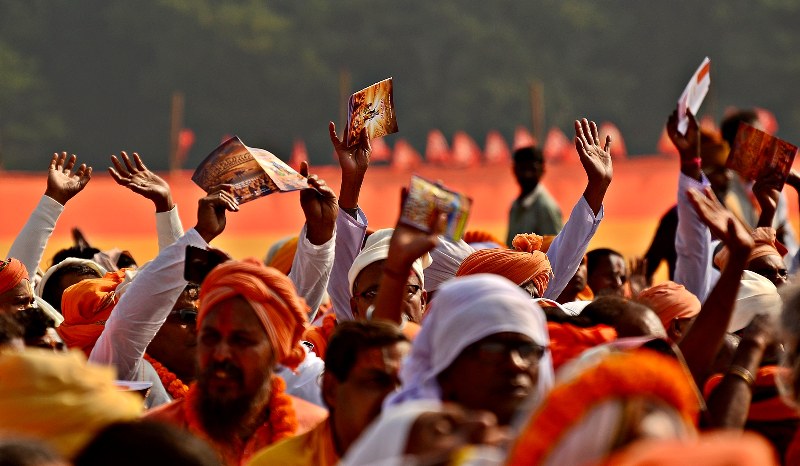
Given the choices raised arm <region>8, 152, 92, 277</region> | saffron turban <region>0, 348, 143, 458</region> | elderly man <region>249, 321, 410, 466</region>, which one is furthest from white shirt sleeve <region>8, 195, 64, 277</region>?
saffron turban <region>0, 348, 143, 458</region>

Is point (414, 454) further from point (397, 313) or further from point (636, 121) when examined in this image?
point (636, 121)

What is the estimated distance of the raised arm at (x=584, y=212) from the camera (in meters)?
6.04

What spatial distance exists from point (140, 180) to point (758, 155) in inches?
103

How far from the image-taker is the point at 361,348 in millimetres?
3980

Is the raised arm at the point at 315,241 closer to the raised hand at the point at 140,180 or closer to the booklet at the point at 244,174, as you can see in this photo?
the booklet at the point at 244,174

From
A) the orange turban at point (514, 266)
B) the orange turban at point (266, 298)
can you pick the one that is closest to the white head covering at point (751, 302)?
the orange turban at point (514, 266)

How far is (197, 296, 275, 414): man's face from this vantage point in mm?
4250

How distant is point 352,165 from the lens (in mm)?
5730

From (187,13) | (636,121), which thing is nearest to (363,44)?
(187,13)

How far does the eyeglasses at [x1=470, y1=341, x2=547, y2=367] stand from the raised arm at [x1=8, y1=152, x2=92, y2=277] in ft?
10.7

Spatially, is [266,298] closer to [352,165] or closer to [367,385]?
[367,385]

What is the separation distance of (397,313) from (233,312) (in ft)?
1.49

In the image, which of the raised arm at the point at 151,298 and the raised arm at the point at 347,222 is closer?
the raised arm at the point at 151,298

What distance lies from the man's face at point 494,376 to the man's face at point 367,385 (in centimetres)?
40
